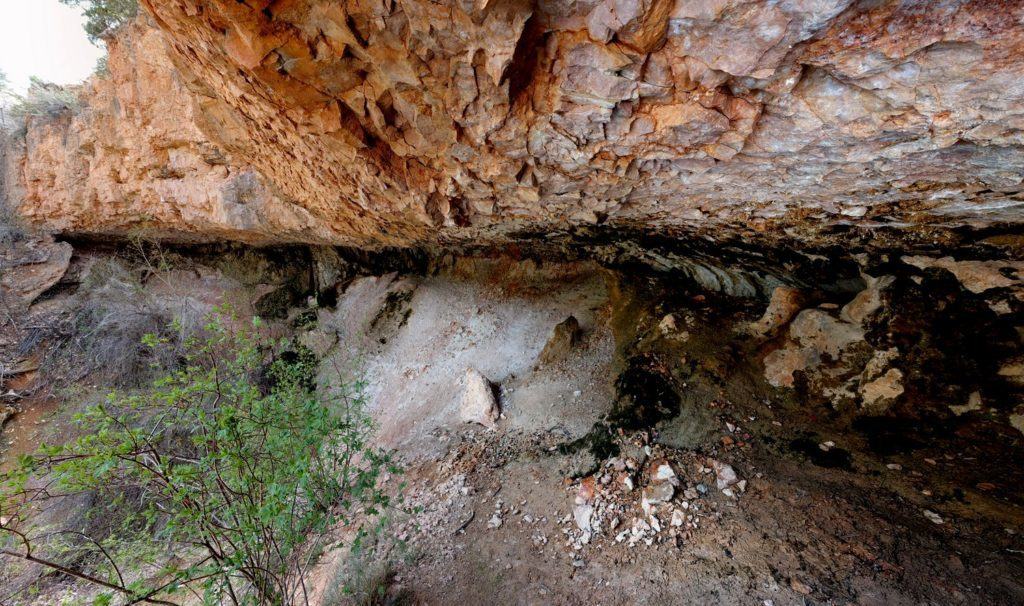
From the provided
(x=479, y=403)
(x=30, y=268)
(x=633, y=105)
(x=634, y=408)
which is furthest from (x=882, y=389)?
(x=30, y=268)

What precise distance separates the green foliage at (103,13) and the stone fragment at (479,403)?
27.0ft

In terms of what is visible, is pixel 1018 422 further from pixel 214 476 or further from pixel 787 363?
pixel 214 476

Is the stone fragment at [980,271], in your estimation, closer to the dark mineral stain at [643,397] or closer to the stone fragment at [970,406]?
the stone fragment at [970,406]

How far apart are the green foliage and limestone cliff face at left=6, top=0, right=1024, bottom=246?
473cm

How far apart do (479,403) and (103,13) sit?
377 inches

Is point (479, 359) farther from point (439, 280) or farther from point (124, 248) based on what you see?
point (124, 248)

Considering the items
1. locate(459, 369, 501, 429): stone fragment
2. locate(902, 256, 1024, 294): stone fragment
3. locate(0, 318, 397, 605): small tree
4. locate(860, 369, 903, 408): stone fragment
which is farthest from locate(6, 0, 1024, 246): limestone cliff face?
locate(459, 369, 501, 429): stone fragment

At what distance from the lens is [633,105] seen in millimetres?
2266

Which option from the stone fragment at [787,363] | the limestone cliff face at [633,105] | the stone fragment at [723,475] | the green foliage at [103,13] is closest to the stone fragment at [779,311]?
the stone fragment at [787,363]

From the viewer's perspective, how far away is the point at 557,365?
554cm

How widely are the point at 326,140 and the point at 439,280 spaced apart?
15.4ft

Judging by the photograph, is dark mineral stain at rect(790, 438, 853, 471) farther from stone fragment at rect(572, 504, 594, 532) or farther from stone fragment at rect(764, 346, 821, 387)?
stone fragment at rect(572, 504, 594, 532)

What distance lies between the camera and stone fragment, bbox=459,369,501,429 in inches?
201

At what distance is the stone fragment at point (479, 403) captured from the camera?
5102mm
